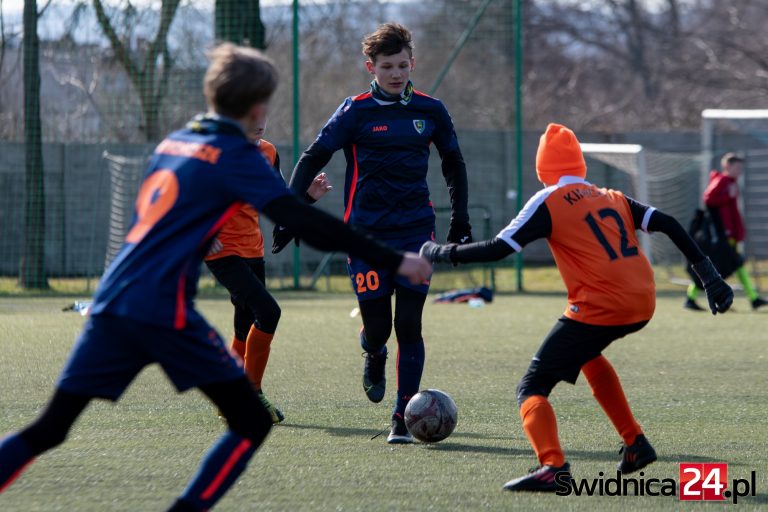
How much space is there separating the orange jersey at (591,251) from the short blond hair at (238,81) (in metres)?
1.48

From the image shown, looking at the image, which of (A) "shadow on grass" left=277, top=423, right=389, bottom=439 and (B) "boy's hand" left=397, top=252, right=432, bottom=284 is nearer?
(B) "boy's hand" left=397, top=252, right=432, bottom=284

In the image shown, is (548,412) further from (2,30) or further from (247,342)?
(2,30)

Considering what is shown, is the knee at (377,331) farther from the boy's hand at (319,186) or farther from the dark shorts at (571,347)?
the dark shorts at (571,347)

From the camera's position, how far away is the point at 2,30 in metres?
18.0

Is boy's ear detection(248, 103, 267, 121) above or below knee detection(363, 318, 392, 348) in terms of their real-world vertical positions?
above

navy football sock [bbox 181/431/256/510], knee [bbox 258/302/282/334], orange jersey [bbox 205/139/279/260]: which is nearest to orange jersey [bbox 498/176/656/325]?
navy football sock [bbox 181/431/256/510]

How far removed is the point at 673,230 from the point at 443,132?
70.1 inches

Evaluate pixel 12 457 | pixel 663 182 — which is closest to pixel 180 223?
pixel 12 457

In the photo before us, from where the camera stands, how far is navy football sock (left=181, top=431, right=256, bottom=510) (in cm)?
404

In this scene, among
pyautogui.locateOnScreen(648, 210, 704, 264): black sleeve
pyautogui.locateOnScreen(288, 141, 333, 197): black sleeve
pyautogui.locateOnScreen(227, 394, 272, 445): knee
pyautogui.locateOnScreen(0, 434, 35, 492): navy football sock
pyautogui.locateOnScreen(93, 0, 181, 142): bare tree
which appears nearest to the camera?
pyautogui.locateOnScreen(0, 434, 35, 492): navy football sock

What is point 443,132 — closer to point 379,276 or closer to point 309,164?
point 309,164

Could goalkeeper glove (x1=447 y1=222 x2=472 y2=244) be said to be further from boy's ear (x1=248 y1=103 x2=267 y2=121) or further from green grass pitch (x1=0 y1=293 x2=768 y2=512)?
boy's ear (x1=248 y1=103 x2=267 y2=121)

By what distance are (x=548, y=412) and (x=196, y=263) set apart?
5.90 ft

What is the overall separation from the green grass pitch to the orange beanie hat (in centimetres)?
131
